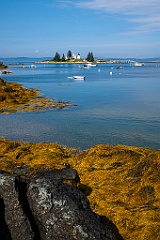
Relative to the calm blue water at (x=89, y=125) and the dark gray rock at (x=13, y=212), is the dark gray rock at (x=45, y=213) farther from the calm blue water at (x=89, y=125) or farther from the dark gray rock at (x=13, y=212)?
the calm blue water at (x=89, y=125)

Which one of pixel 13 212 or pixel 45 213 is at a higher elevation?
pixel 13 212

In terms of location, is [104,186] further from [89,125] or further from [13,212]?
[89,125]

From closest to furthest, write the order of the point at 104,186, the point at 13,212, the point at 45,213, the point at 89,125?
the point at 13,212, the point at 45,213, the point at 104,186, the point at 89,125

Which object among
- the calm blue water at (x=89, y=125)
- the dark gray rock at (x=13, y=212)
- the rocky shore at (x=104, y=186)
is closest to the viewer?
the dark gray rock at (x=13, y=212)

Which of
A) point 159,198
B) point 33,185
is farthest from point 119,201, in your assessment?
point 33,185

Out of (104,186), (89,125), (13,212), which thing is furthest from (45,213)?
(89,125)

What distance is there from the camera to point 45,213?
6.82m

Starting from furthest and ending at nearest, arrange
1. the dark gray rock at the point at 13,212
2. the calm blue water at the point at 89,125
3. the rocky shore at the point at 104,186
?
the calm blue water at the point at 89,125
the rocky shore at the point at 104,186
the dark gray rock at the point at 13,212

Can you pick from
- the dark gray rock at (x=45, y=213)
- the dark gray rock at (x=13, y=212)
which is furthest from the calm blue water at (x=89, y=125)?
the dark gray rock at (x=13, y=212)

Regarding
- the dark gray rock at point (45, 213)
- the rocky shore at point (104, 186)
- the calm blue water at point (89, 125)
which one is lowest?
the calm blue water at point (89, 125)

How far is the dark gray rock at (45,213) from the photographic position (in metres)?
6.41

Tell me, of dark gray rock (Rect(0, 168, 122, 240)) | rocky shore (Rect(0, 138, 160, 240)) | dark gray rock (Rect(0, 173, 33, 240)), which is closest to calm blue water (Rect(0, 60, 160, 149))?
rocky shore (Rect(0, 138, 160, 240))

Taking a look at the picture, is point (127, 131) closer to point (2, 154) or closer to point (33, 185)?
point (2, 154)

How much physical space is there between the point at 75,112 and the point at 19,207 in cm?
2643
